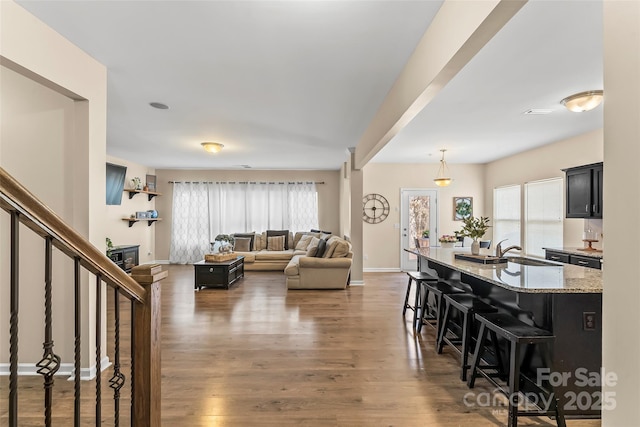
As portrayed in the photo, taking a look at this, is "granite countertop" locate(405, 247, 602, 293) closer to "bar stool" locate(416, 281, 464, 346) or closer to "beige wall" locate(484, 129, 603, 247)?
"bar stool" locate(416, 281, 464, 346)

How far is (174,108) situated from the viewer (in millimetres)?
3814

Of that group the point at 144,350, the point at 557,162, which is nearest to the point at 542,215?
the point at 557,162

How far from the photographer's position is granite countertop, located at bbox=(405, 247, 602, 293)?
1.95 metres

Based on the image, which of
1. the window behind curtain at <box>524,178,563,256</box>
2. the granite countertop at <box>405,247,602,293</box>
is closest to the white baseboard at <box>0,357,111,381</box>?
the granite countertop at <box>405,247,602,293</box>

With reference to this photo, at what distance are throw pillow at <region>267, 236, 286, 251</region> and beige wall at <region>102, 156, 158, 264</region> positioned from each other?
3190 millimetres

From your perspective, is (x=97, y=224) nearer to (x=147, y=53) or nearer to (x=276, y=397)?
(x=147, y=53)

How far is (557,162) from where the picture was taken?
17.9 feet

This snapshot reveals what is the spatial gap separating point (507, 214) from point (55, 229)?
7665mm

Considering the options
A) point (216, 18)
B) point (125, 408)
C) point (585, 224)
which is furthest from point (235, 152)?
point (585, 224)

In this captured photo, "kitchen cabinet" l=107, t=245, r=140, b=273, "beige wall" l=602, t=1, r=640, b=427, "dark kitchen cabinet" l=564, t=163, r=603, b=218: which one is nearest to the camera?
"beige wall" l=602, t=1, r=640, b=427

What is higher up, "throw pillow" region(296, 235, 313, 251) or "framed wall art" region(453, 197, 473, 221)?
"framed wall art" region(453, 197, 473, 221)

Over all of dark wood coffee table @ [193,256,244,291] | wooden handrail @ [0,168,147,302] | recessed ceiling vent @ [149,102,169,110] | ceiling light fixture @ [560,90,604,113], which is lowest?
dark wood coffee table @ [193,256,244,291]

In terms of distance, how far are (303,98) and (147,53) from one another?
1517mm

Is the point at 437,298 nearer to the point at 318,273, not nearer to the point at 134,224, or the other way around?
the point at 318,273
